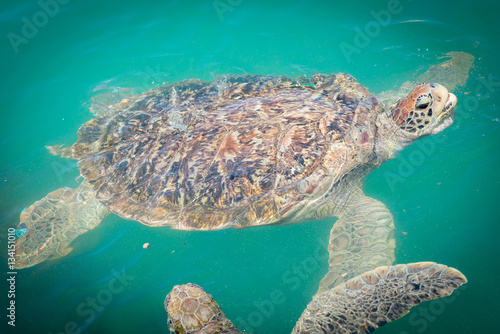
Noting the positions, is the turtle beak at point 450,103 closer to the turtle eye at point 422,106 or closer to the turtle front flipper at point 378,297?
the turtle eye at point 422,106

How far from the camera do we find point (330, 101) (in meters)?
3.04

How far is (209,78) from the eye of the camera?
6.14 metres

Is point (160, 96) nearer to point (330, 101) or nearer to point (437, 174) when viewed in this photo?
point (330, 101)

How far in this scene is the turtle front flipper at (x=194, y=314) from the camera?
2041 mm

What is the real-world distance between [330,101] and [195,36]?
550 centimetres

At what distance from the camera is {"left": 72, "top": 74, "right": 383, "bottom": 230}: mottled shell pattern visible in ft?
8.38

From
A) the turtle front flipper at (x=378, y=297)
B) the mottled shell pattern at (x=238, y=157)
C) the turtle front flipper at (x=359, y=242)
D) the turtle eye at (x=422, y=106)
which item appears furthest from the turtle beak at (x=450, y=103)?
the turtle front flipper at (x=378, y=297)

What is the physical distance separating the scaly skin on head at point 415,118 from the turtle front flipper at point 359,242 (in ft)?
2.80

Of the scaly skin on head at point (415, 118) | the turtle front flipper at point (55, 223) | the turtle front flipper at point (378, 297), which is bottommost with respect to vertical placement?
the turtle front flipper at point (378, 297)

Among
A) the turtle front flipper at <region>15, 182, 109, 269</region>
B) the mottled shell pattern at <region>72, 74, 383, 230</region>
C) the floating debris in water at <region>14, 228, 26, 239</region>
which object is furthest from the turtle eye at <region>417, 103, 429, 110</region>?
the floating debris in water at <region>14, 228, 26, 239</region>

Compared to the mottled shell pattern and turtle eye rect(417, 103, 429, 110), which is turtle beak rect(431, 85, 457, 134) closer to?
turtle eye rect(417, 103, 429, 110)

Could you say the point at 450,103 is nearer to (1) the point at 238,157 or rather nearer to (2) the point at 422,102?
(2) the point at 422,102

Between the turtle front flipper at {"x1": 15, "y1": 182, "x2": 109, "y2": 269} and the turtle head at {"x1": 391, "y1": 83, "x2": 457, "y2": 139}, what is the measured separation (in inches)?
198

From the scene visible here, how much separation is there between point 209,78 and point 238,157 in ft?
14.3
